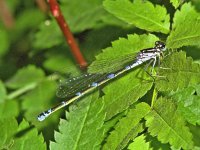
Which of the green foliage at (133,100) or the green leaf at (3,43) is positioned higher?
the green leaf at (3,43)

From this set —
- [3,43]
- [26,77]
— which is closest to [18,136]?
[26,77]

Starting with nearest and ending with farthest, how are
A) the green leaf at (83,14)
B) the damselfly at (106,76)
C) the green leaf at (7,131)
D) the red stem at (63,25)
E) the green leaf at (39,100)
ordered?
1. the green leaf at (7,131)
2. the damselfly at (106,76)
3. the red stem at (63,25)
4. the green leaf at (39,100)
5. the green leaf at (83,14)

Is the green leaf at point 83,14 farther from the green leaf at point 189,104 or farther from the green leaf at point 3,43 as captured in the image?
the green leaf at point 189,104

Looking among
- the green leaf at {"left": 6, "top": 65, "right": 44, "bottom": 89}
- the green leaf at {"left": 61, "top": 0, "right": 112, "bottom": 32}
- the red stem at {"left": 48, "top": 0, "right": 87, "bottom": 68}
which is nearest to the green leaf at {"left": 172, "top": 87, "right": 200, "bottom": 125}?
the red stem at {"left": 48, "top": 0, "right": 87, "bottom": 68}

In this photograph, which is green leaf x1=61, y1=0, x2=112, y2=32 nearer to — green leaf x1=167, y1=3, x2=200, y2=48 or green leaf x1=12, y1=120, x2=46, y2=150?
green leaf x1=167, y1=3, x2=200, y2=48

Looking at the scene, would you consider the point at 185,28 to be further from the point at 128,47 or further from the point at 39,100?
the point at 39,100

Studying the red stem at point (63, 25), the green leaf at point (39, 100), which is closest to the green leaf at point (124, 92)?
the red stem at point (63, 25)

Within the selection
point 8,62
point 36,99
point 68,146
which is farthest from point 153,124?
point 8,62
